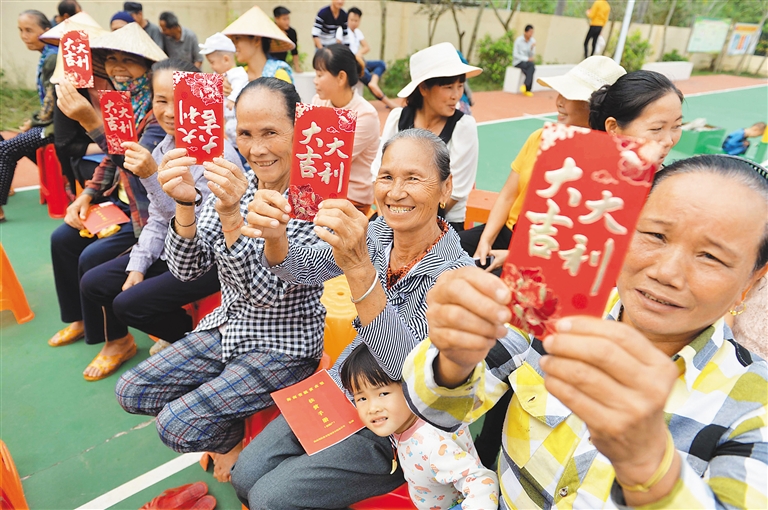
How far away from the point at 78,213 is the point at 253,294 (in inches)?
76.6

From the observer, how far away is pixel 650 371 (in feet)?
2.27

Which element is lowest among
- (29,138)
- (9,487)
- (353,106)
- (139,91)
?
(9,487)

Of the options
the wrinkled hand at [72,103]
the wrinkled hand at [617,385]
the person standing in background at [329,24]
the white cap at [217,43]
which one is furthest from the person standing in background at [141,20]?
the wrinkled hand at [617,385]

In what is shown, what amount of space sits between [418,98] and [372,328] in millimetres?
2177

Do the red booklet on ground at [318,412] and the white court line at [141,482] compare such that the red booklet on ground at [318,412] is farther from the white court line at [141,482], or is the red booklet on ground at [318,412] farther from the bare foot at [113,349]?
the bare foot at [113,349]

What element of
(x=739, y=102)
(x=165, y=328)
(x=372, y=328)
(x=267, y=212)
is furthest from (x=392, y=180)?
(x=739, y=102)

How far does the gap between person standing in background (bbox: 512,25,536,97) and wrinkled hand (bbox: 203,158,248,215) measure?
41.0 ft

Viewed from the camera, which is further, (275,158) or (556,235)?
(275,158)

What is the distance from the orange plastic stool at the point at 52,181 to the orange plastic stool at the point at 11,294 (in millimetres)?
1648

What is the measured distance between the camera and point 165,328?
2703 millimetres

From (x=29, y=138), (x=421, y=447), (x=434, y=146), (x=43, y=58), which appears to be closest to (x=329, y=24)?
(x=43, y=58)

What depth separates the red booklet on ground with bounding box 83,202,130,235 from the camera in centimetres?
305

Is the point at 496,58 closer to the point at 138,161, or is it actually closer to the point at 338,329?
the point at 338,329

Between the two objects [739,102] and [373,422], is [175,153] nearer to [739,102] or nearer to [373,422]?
[373,422]
